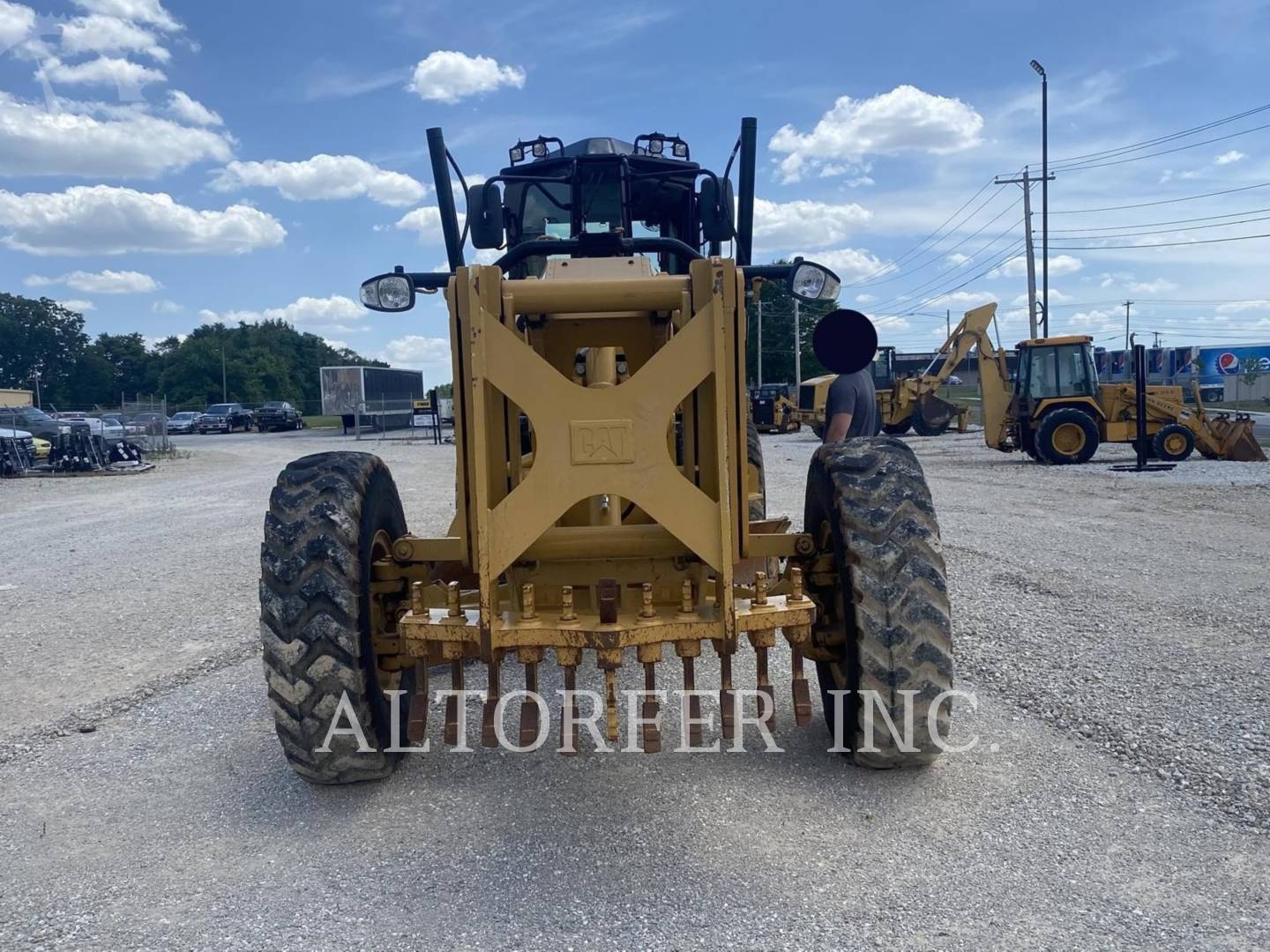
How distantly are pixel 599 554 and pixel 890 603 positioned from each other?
109 centimetres

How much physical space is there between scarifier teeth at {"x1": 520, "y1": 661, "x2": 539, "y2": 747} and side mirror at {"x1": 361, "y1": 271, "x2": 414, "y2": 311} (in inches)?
69.1

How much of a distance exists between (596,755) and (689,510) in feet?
4.49

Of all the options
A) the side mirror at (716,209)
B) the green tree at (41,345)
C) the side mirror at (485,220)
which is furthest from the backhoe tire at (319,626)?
the green tree at (41,345)

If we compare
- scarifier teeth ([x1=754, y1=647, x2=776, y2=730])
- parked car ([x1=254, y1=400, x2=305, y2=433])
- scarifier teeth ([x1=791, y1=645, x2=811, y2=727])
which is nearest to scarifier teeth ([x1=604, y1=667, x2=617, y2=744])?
scarifier teeth ([x1=754, y1=647, x2=776, y2=730])

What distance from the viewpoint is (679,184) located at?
572 centimetres

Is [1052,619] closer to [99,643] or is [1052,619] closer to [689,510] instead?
[689,510]

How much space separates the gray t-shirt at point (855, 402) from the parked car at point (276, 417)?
49.2 m

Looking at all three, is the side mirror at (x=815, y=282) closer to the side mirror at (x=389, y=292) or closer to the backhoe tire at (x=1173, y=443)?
the side mirror at (x=389, y=292)

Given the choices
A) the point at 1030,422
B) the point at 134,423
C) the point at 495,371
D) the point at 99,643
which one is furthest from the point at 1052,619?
the point at 134,423

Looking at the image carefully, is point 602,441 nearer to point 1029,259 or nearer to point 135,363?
point 1029,259

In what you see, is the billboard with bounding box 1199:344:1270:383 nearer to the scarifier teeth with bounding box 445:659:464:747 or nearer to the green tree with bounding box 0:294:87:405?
the scarifier teeth with bounding box 445:659:464:747

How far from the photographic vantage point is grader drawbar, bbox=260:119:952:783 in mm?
3396

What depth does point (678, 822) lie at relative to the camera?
3547 mm

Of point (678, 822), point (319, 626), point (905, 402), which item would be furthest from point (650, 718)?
point (905, 402)
